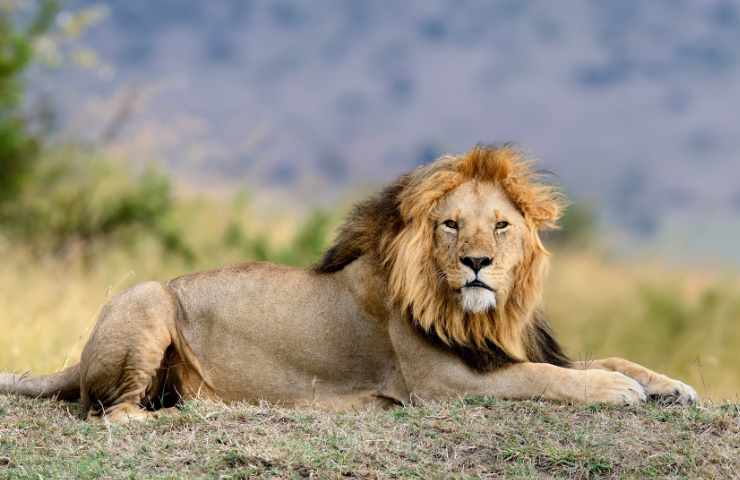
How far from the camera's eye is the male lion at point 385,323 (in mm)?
4895

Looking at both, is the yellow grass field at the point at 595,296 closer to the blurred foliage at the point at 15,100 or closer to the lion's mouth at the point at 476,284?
the blurred foliage at the point at 15,100

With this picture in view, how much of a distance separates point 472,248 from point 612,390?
0.77 meters

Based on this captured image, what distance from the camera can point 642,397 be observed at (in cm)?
476

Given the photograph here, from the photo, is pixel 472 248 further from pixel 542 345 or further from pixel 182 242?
pixel 182 242

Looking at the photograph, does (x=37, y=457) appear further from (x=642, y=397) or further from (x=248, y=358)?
(x=642, y=397)

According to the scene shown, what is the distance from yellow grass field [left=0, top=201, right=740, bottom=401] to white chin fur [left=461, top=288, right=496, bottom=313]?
503cm

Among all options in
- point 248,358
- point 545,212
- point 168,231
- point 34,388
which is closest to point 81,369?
point 34,388

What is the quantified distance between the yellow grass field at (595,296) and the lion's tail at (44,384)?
11.4 feet

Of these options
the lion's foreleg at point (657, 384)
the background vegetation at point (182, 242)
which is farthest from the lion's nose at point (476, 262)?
the background vegetation at point (182, 242)

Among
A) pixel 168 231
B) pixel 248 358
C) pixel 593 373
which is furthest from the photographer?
pixel 168 231

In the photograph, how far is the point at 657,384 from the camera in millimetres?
4910

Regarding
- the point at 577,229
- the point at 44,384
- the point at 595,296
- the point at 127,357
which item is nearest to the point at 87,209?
the point at 595,296

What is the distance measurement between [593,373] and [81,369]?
7.46ft

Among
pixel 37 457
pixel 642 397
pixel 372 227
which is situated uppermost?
pixel 372 227
